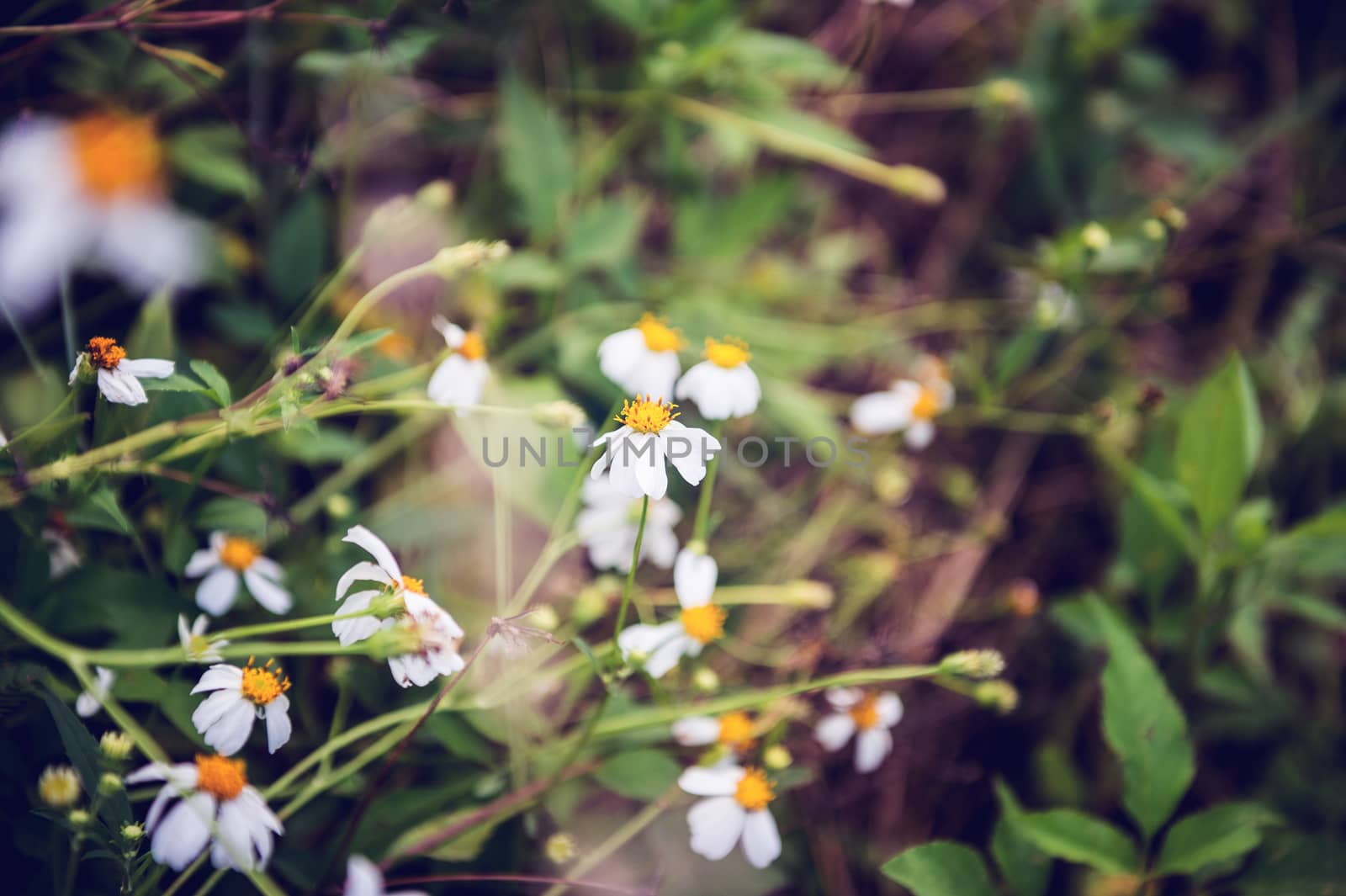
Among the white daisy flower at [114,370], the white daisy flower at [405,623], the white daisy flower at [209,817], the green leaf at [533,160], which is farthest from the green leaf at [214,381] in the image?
the green leaf at [533,160]

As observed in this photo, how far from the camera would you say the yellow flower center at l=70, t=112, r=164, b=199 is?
3.83 ft

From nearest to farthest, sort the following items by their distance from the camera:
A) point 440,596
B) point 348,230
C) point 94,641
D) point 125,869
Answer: point 125,869, point 94,641, point 440,596, point 348,230

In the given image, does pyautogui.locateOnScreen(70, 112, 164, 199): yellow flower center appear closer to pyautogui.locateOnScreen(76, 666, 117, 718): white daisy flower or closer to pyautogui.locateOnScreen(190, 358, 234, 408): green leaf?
pyautogui.locateOnScreen(190, 358, 234, 408): green leaf

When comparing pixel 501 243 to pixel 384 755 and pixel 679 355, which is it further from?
pixel 384 755

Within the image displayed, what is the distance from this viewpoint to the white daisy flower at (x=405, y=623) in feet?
2.42

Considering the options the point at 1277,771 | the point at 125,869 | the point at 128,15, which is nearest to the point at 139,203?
the point at 128,15

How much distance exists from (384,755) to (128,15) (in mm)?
833

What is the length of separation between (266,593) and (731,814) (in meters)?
0.55

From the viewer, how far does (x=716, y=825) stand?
91 centimetres

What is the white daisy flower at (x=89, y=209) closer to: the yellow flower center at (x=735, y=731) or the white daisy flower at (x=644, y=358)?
the white daisy flower at (x=644, y=358)

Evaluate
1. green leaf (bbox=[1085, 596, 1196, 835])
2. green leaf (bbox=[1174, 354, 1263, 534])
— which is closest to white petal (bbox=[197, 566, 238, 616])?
green leaf (bbox=[1085, 596, 1196, 835])

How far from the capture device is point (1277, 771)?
1278 millimetres

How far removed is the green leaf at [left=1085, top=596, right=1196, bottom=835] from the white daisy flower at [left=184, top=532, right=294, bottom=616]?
3.02 feet

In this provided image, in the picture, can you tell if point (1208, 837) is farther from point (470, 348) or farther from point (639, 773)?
point (470, 348)
